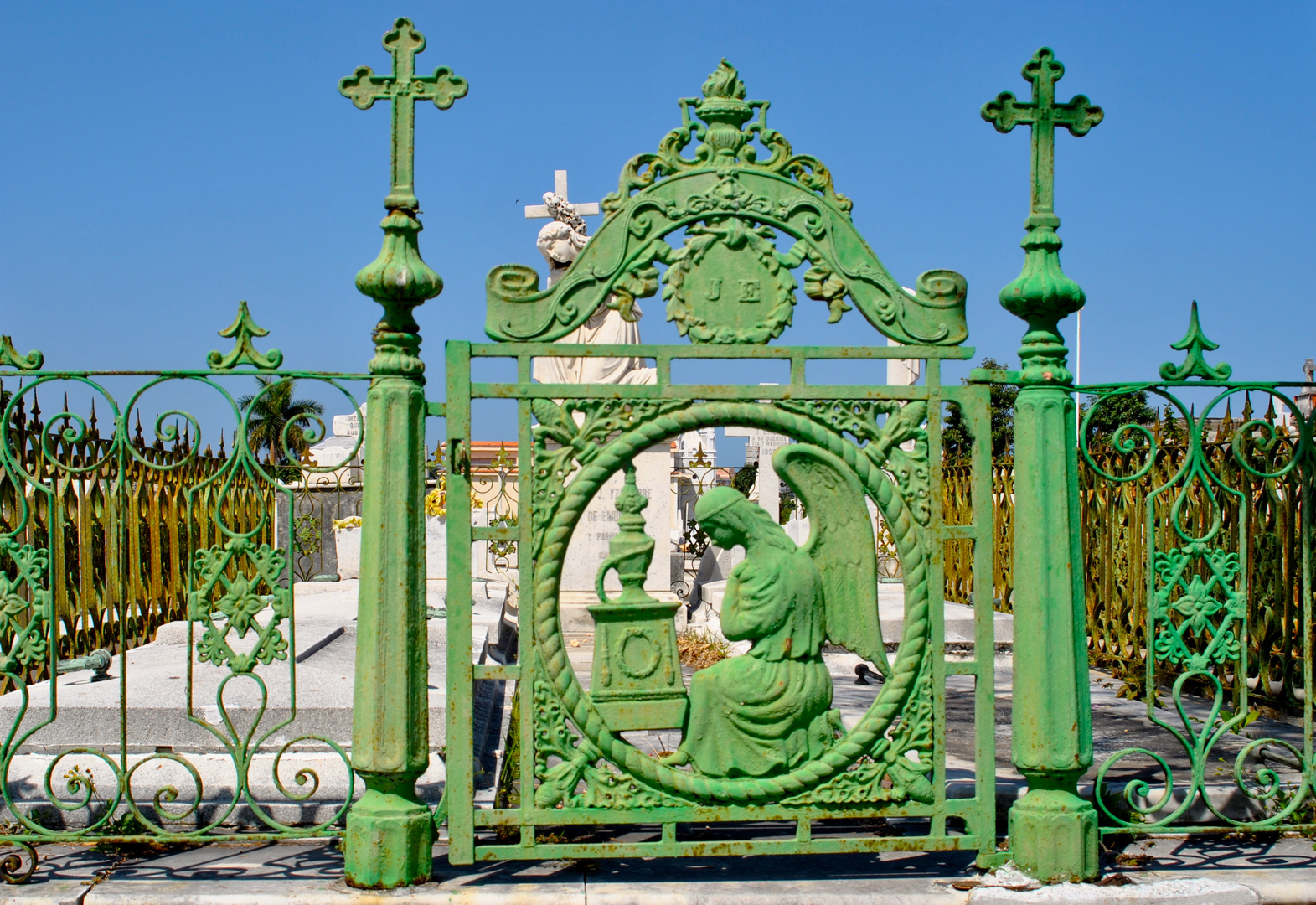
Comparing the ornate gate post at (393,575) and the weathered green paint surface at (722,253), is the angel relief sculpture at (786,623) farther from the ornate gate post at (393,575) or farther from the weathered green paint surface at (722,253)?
the ornate gate post at (393,575)

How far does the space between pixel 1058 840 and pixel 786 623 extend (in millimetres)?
1165

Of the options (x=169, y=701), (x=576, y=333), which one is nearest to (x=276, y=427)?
(x=576, y=333)

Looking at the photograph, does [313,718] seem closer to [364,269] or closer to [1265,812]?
[364,269]

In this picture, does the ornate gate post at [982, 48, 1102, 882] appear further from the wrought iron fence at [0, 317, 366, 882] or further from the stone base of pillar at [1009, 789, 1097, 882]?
the wrought iron fence at [0, 317, 366, 882]

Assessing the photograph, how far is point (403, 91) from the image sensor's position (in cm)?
362

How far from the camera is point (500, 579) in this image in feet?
38.9

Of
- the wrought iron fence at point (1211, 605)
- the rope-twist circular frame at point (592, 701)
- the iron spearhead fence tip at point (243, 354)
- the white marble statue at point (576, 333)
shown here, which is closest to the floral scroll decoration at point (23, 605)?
the iron spearhead fence tip at point (243, 354)

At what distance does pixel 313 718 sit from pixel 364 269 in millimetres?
2362

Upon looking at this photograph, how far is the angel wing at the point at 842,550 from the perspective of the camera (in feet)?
12.1

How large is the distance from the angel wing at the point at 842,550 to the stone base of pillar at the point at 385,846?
5.12 ft

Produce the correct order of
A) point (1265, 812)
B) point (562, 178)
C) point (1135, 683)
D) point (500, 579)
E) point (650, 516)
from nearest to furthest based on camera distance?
point (1265, 812)
point (1135, 683)
point (650, 516)
point (562, 178)
point (500, 579)

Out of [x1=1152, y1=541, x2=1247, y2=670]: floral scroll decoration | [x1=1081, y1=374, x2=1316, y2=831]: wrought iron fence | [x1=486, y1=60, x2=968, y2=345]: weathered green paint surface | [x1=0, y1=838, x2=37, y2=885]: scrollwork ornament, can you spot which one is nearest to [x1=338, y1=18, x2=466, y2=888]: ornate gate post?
[x1=486, y1=60, x2=968, y2=345]: weathered green paint surface

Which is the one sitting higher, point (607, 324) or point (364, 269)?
point (607, 324)

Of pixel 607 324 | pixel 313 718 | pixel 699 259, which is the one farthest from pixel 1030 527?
pixel 607 324
